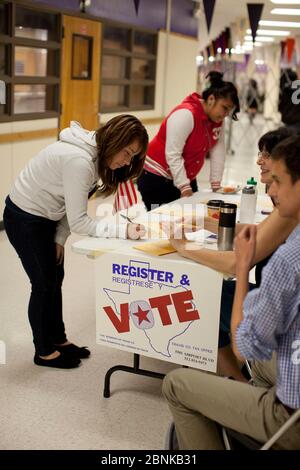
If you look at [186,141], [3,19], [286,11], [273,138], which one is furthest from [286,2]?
[273,138]

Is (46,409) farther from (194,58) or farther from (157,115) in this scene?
(194,58)

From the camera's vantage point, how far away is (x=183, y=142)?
363 cm

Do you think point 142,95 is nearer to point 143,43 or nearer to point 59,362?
point 143,43

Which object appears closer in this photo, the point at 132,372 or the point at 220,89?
the point at 132,372

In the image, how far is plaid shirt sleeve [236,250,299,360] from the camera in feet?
5.21

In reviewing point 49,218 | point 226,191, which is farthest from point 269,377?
point 226,191

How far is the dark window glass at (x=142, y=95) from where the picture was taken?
8931 mm

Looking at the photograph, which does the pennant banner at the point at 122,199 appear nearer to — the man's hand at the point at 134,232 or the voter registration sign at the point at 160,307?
the man's hand at the point at 134,232

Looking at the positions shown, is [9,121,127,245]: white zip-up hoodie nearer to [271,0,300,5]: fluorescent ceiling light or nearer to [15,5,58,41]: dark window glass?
[15,5,58,41]: dark window glass

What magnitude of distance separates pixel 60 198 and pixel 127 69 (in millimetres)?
5931

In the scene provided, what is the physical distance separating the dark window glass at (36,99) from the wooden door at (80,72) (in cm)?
12

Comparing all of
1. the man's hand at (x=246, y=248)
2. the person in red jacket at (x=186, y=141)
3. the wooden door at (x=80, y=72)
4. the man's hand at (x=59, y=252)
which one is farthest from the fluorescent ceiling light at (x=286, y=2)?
the man's hand at (x=246, y=248)

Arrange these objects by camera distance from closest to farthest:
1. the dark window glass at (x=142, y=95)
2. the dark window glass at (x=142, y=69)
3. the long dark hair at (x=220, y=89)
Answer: the long dark hair at (x=220, y=89), the dark window glass at (x=142, y=69), the dark window glass at (x=142, y=95)

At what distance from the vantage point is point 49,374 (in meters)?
2.98
